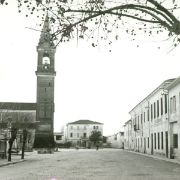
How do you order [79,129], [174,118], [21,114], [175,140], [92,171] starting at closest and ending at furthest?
[92,171]
[174,118]
[175,140]
[21,114]
[79,129]

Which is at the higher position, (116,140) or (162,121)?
(162,121)

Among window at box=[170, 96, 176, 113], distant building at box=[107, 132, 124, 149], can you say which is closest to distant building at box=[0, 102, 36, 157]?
distant building at box=[107, 132, 124, 149]

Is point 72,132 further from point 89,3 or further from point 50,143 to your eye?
point 89,3

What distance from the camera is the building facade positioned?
131 feet

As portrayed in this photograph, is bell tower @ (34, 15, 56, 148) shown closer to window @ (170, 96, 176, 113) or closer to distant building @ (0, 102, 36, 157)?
distant building @ (0, 102, 36, 157)

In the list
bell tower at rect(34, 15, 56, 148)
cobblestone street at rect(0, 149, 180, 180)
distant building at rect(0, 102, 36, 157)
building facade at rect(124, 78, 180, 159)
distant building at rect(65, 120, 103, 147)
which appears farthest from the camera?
distant building at rect(65, 120, 103, 147)

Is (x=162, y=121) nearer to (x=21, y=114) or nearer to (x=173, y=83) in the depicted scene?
(x=173, y=83)

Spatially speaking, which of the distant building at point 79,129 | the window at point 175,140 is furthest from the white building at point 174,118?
the distant building at point 79,129

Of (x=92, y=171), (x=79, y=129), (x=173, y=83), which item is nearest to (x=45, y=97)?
(x=173, y=83)

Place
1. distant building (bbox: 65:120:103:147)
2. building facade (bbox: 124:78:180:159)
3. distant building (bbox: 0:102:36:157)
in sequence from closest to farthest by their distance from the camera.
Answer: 1. building facade (bbox: 124:78:180:159)
2. distant building (bbox: 0:102:36:157)
3. distant building (bbox: 65:120:103:147)

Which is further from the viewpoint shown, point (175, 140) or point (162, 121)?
point (162, 121)

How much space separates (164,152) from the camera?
147 feet

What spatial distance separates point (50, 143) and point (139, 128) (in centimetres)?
2155

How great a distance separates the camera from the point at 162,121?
46.0 meters
